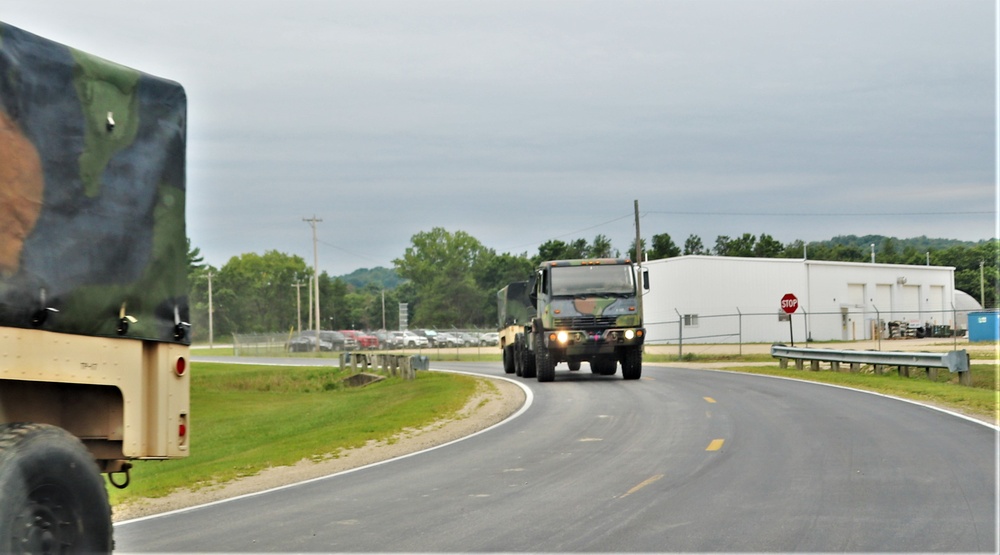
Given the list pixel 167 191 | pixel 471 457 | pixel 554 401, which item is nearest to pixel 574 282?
pixel 554 401

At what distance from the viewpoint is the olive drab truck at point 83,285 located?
5.15m

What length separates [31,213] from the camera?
5.42 m

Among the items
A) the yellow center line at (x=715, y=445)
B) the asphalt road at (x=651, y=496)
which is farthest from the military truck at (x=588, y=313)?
the yellow center line at (x=715, y=445)

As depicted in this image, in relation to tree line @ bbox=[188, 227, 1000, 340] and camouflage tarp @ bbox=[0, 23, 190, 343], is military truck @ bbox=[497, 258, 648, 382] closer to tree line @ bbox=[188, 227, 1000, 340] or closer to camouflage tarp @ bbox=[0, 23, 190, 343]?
camouflage tarp @ bbox=[0, 23, 190, 343]

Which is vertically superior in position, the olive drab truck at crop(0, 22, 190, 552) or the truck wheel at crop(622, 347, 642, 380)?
the olive drab truck at crop(0, 22, 190, 552)

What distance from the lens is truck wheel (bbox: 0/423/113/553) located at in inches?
186

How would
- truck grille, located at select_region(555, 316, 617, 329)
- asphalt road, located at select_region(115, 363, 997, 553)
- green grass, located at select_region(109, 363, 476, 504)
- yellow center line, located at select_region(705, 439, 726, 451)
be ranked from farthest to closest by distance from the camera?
truck grille, located at select_region(555, 316, 617, 329) < green grass, located at select_region(109, 363, 476, 504) < yellow center line, located at select_region(705, 439, 726, 451) < asphalt road, located at select_region(115, 363, 997, 553)

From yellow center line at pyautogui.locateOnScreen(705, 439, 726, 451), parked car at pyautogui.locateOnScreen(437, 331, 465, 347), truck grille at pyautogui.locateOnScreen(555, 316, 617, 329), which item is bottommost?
parked car at pyautogui.locateOnScreen(437, 331, 465, 347)

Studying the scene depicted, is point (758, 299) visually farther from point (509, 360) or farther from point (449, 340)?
point (509, 360)

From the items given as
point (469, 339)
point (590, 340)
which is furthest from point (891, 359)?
point (469, 339)

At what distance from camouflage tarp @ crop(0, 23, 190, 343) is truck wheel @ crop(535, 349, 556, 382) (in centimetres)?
2244

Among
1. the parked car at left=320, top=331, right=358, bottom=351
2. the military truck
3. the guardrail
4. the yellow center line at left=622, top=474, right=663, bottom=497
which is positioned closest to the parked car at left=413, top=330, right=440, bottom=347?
the parked car at left=320, top=331, right=358, bottom=351

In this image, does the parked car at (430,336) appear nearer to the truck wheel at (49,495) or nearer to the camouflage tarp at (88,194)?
the camouflage tarp at (88,194)

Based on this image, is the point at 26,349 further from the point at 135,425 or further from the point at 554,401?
the point at 554,401
